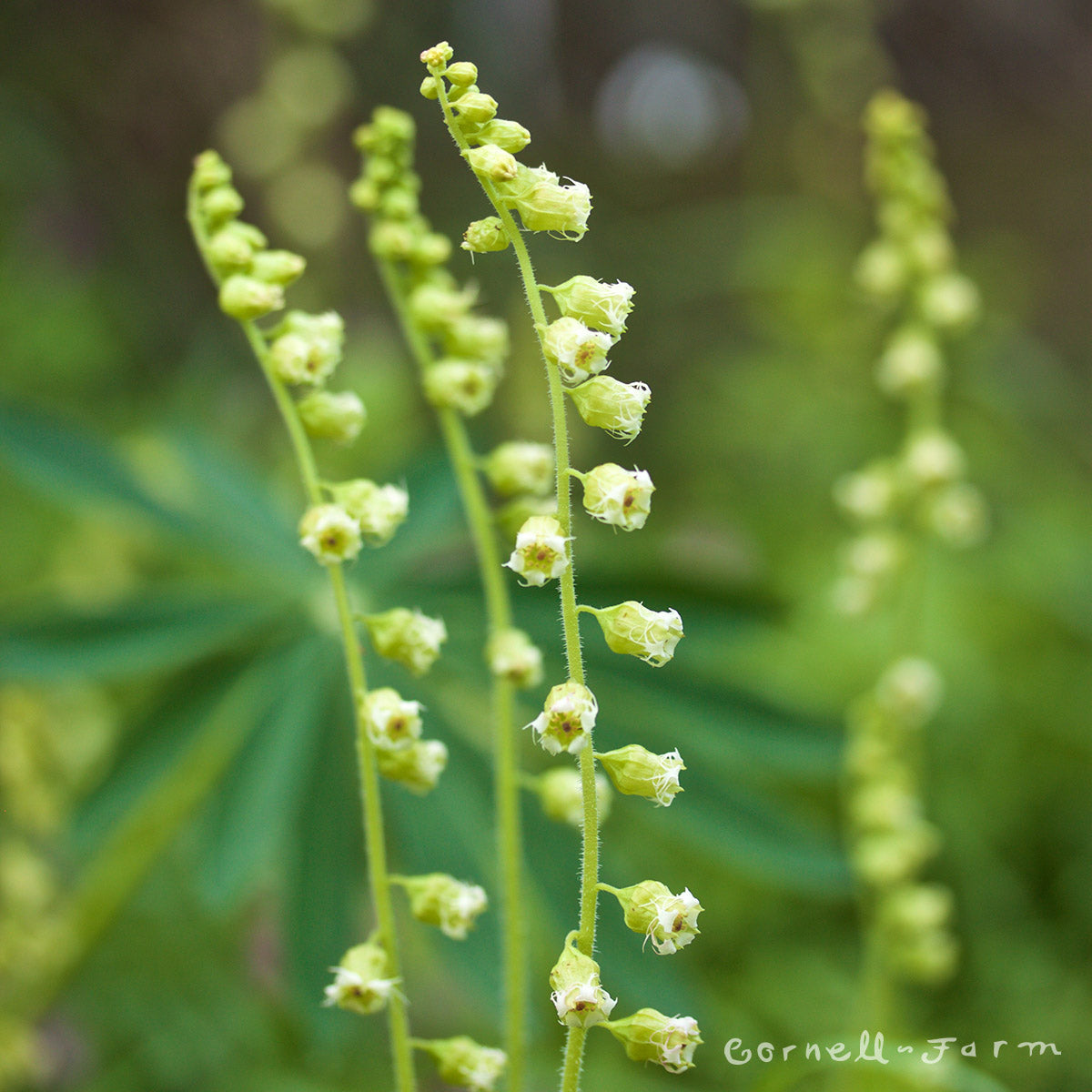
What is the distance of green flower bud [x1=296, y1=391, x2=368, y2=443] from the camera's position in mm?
983

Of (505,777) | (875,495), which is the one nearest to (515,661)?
(505,777)

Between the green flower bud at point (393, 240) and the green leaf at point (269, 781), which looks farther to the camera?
the green leaf at point (269, 781)

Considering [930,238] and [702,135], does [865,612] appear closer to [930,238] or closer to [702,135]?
[930,238]

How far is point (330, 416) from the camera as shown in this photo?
0.99 metres

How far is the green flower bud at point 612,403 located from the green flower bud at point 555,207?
11cm

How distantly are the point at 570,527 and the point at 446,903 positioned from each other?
0.39 metres

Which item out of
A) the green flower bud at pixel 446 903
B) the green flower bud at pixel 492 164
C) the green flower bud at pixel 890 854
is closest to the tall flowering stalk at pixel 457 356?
the green flower bud at pixel 446 903

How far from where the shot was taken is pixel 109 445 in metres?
2.01

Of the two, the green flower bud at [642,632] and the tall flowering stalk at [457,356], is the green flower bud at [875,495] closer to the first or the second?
the tall flowering stalk at [457,356]

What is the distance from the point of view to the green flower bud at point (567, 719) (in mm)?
736

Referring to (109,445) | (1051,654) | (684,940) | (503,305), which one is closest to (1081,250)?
(503,305)

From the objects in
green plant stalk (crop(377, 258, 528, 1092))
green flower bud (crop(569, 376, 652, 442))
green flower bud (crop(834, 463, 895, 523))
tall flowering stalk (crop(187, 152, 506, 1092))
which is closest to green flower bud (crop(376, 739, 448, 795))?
tall flowering stalk (crop(187, 152, 506, 1092))

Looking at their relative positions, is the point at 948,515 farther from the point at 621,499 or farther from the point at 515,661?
the point at 621,499

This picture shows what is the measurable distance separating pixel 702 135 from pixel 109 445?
4.78 meters
